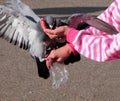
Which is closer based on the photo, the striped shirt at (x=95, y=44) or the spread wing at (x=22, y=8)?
the striped shirt at (x=95, y=44)

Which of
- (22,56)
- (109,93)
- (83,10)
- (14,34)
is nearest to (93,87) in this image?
(109,93)

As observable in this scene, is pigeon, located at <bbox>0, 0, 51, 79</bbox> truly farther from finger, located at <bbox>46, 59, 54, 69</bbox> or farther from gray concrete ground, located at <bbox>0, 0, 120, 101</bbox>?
gray concrete ground, located at <bbox>0, 0, 120, 101</bbox>

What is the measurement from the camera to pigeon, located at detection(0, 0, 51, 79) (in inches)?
92.7

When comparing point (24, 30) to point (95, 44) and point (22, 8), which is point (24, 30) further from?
point (95, 44)

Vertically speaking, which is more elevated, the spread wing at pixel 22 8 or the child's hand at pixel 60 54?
the spread wing at pixel 22 8

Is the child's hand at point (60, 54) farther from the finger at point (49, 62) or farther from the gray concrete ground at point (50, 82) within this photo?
the gray concrete ground at point (50, 82)

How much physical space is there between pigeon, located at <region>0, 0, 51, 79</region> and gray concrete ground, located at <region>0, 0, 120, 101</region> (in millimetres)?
2599

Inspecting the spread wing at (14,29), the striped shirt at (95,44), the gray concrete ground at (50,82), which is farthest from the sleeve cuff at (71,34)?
the gray concrete ground at (50,82)

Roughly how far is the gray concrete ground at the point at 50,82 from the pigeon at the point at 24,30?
8.53ft

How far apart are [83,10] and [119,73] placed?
3.81 m

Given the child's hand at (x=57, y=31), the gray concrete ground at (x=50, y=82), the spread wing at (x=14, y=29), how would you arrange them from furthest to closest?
the gray concrete ground at (x=50, y=82) → the spread wing at (x=14, y=29) → the child's hand at (x=57, y=31)

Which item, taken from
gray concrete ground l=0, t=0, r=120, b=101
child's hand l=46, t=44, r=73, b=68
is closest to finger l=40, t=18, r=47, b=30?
child's hand l=46, t=44, r=73, b=68

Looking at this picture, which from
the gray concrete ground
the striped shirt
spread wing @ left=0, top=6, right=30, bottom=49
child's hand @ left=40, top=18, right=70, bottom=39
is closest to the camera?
the striped shirt

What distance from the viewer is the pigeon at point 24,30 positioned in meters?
2.35
